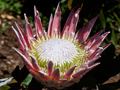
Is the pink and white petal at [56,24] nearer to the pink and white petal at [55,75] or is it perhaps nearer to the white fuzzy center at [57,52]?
the white fuzzy center at [57,52]

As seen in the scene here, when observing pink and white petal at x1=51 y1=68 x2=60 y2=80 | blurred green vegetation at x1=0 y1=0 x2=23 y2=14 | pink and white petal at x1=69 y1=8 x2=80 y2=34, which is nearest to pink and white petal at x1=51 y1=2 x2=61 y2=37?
pink and white petal at x1=69 y1=8 x2=80 y2=34

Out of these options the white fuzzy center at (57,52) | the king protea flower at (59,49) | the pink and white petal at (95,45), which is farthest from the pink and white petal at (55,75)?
the pink and white petal at (95,45)

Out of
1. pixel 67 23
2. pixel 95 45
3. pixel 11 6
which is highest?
pixel 11 6

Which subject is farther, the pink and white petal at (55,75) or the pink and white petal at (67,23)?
the pink and white petal at (67,23)

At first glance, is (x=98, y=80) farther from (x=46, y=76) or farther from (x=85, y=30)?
(x=46, y=76)

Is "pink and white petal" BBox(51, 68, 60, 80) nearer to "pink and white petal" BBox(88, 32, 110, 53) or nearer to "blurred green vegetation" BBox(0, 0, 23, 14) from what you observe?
"pink and white petal" BBox(88, 32, 110, 53)

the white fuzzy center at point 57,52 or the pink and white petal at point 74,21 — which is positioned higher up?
the pink and white petal at point 74,21

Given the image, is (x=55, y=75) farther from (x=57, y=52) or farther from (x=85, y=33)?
(x=85, y=33)

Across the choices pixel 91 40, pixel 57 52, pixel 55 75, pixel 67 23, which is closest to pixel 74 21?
pixel 67 23
